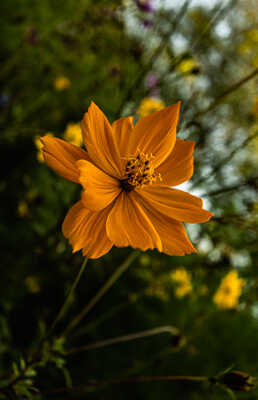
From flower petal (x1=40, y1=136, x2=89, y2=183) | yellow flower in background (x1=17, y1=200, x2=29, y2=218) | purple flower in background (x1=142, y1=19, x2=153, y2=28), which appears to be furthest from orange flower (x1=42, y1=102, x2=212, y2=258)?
purple flower in background (x1=142, y1=19, x2=153, y2=28)

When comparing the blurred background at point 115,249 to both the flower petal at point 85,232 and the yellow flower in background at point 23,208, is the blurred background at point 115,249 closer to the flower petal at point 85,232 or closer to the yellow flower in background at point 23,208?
the yellow flower in background at point 23,208

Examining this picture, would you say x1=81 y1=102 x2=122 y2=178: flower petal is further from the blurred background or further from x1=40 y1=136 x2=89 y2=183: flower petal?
the blurred background

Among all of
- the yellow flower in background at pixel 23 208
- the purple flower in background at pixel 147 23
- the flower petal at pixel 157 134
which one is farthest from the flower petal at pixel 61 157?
A: the purple flower in background at pixel 147 23

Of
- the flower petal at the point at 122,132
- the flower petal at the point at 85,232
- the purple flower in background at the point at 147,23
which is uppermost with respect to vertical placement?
the purple flower in background at the point at 147,23

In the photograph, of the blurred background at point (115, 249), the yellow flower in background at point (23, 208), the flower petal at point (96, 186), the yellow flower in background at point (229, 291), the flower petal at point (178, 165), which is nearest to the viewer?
the flower petal at point (96, 186)

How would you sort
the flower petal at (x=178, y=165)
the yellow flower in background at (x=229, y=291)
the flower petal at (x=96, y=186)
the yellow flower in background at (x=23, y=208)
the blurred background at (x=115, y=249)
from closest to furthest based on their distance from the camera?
the flower petal at (x=96, y=186), the flower petal at (x=178, y=165), the blurred background at (x=115, y=249), the yellow flower in background at (x=23, y=208), the yellow flower in background at (x=229, y=291)

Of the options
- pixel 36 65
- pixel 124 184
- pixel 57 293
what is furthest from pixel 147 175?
pixel 36 65

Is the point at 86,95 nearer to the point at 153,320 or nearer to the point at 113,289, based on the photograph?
the point at 113,289
